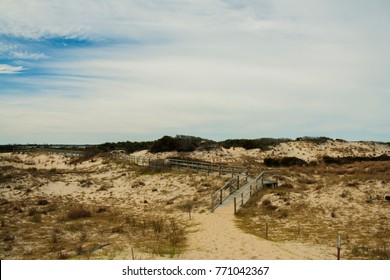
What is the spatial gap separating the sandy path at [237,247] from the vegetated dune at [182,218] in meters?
0.04

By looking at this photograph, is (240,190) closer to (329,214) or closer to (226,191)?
(226,191)

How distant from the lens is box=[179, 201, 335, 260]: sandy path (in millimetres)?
12570

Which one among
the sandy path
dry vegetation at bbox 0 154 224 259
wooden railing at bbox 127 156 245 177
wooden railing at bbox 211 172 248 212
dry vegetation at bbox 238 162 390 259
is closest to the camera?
the sandy path

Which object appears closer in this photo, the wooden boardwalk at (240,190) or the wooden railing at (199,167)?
the wooden boardwalk at (240,190)

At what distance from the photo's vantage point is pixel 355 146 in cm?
6638

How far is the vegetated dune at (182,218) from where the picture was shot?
13711 mm

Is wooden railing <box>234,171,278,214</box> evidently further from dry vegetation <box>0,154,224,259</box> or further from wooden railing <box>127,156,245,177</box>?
wooden railing <box>127,156,245,177</box>

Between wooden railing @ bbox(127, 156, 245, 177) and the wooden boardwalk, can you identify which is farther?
wooden railing @ bbox(127, 156, 245, 177)

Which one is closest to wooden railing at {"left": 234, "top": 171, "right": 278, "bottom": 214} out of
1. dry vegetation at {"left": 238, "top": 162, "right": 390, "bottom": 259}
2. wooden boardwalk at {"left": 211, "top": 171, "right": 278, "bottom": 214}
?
wooden boardwalk at {"left": 211, "top": 171, "right": 278, "bottom": 214}

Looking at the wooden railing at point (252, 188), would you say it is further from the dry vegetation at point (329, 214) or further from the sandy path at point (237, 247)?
the sandy path at point (237, 247)

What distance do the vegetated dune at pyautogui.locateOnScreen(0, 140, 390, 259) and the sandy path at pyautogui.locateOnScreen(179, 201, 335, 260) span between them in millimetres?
39

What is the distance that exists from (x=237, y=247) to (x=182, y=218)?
7.87 m

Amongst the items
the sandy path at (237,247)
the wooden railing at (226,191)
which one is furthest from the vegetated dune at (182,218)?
the wooden railing at (226,191)

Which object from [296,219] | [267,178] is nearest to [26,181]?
[267,178]
